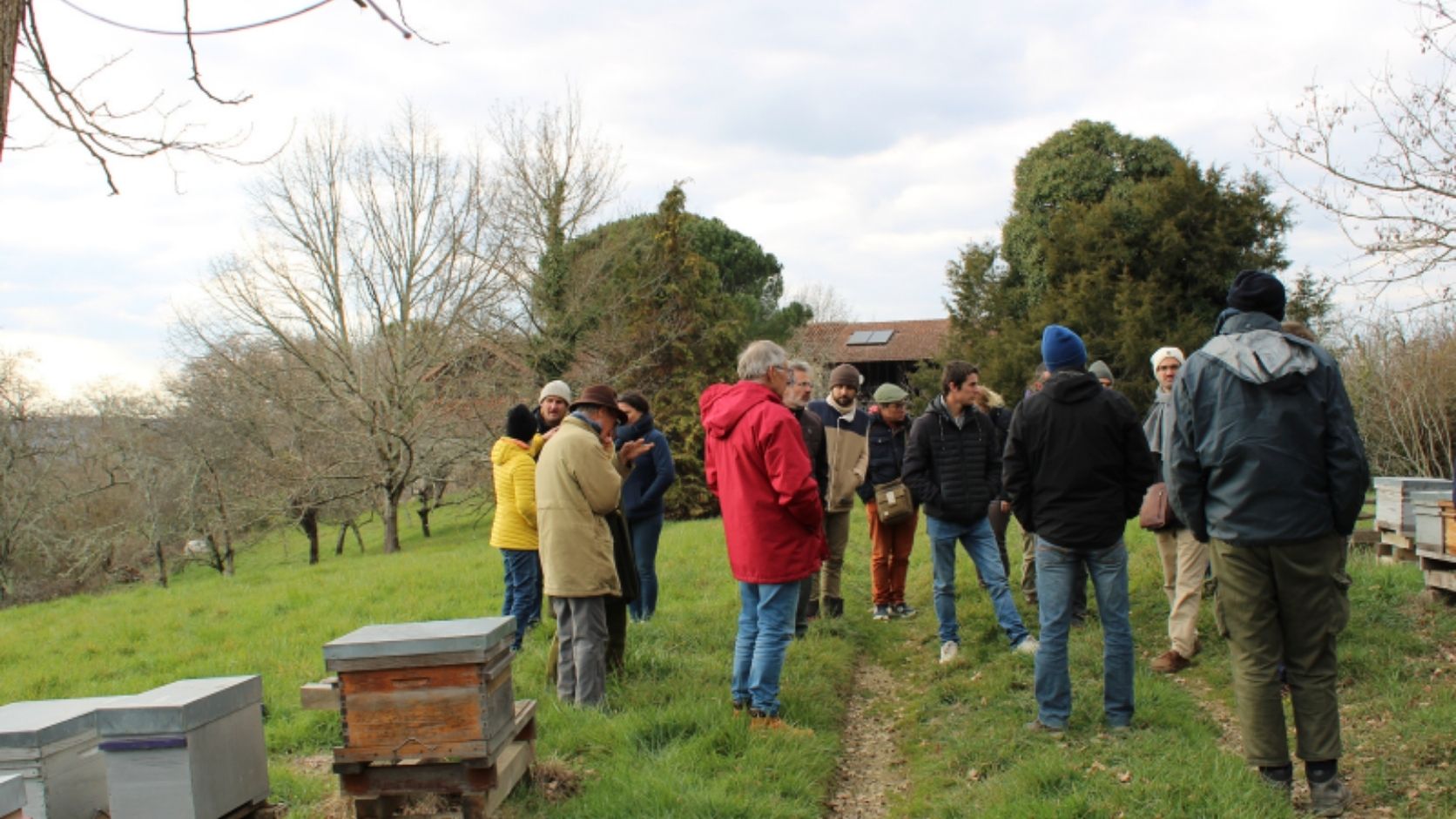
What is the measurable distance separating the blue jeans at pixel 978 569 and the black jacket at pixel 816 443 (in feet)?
3.72

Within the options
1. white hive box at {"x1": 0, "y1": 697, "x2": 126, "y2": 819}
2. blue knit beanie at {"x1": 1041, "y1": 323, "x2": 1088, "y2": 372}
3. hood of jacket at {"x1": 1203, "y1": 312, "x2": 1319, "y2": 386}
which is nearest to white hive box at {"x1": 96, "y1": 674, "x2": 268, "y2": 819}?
white hive box at {"x1": 0, "y1": 697, "x2": 126, "y2": 819}

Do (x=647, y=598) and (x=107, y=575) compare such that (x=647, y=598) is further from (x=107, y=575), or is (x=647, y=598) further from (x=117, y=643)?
(x=107, y=575)

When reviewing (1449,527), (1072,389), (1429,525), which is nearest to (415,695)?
(1072,389)

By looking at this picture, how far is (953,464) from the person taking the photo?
7336 millimetres

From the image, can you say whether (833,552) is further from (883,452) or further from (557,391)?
(557,391)

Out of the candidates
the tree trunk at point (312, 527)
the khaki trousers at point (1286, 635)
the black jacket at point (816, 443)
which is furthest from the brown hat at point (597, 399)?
the tree trunk at point (312, 527)

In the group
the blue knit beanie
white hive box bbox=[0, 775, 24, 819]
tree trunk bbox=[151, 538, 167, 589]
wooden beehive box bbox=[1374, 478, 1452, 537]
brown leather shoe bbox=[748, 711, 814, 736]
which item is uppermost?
Result: the blue knit beanie

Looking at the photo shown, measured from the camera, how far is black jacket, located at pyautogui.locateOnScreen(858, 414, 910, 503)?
8641 mm

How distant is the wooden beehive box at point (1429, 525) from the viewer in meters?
7.24

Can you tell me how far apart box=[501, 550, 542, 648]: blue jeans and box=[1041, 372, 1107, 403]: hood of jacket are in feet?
14.1

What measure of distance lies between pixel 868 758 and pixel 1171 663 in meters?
2.41

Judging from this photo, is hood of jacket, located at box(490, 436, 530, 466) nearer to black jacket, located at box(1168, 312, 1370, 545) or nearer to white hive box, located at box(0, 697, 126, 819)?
white hive box, located at box(0, 697, 126, 819)

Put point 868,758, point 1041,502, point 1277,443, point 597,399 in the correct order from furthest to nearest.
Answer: point 597,399 → point 868,758 → point 1041,502 → point 1277,443

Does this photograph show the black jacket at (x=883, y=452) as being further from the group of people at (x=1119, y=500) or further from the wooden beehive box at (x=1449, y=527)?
the wooden beehive box at (x=1449, y=527)
